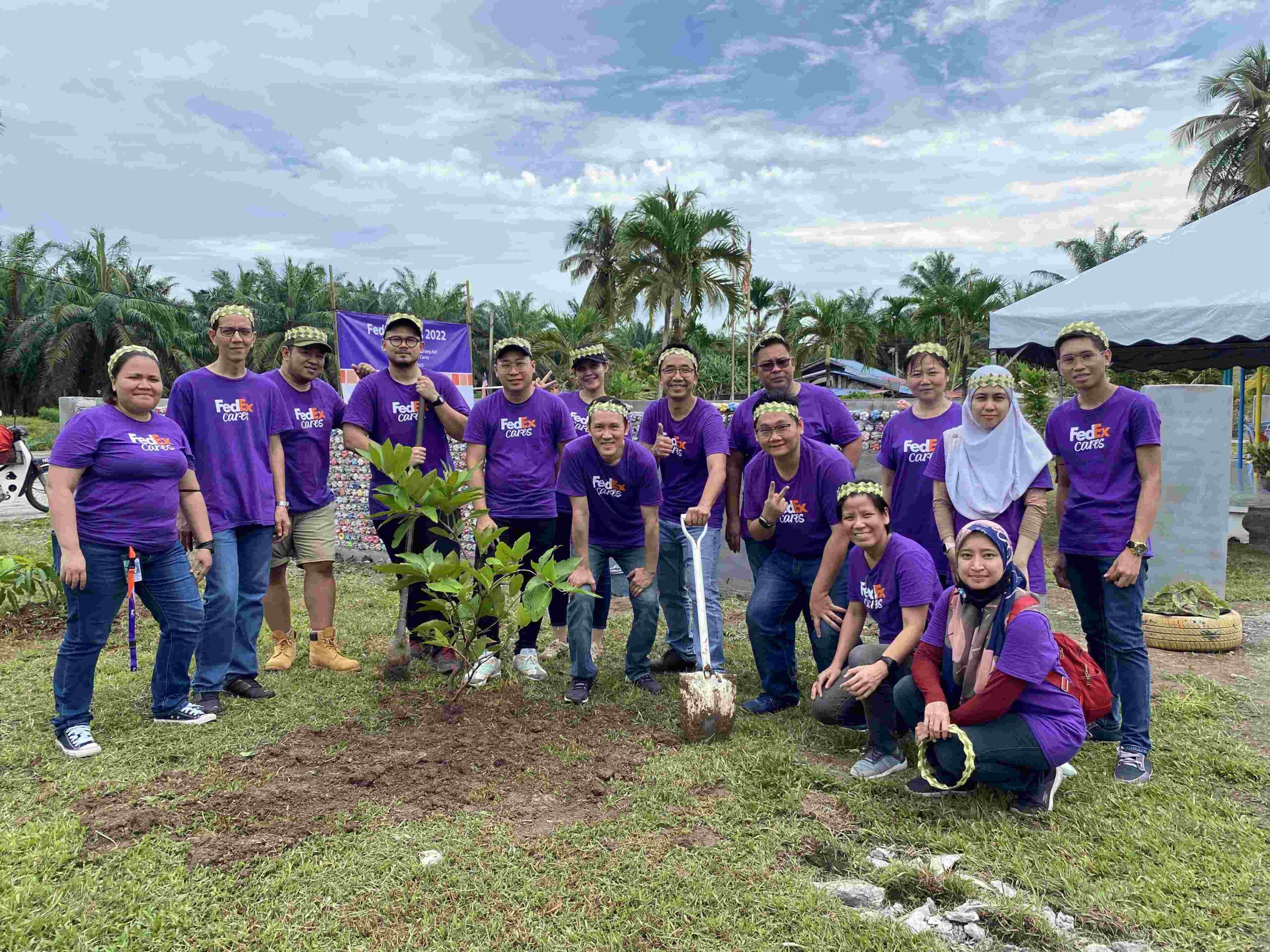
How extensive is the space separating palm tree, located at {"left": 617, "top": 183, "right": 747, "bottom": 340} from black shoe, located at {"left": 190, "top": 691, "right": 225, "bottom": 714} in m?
18.3

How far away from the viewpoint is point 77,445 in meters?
3.41

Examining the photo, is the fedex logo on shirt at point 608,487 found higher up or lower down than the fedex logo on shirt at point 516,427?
lower down

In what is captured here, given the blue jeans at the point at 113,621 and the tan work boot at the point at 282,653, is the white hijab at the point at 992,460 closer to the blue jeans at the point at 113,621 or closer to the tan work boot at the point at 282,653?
the blue jeans at the point at 113,621

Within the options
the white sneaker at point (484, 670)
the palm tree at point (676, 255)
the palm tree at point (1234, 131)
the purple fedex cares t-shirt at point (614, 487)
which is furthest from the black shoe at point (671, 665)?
the palm tree at point (1234, 131)

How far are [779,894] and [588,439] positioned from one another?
240 centimetres

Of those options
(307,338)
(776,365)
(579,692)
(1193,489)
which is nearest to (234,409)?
(307,338)

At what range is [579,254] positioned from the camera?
110 feet

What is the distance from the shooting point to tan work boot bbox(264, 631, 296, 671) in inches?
187

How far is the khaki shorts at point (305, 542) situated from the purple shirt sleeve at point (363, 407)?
58 cm

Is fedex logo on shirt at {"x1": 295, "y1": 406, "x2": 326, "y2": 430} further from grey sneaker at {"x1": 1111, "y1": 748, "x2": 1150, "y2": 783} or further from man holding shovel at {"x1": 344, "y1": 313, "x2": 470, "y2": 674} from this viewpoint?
grey sneaker at {"x1": 1111, "y1": 748, "x2": 1150, "y2": 783}

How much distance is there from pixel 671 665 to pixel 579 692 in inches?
30.4

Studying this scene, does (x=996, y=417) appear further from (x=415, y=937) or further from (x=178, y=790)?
(x=178, y=790)

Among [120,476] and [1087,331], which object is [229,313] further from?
[1087,331]

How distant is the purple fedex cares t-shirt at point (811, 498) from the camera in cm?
405
